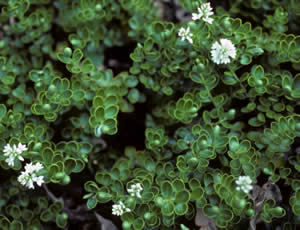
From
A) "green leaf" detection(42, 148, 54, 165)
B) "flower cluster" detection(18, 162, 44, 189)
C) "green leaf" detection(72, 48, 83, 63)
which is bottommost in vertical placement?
"green leaf" detection(42, 148, 54, 165)

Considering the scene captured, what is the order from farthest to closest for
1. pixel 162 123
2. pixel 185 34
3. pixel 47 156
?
1. pixel 162 123
2. pixel 185 34
3. pixel 47 156

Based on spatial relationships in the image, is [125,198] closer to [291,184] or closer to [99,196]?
[99,196]

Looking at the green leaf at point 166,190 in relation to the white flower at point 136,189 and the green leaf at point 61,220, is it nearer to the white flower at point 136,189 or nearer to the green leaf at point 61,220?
the white flower at point 136,189

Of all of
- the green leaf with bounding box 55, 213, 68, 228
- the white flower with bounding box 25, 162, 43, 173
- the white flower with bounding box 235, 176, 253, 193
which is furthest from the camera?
the green leaf with bounding box 55, 213, 68, 228

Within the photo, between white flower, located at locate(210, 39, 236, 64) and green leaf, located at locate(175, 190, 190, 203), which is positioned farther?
white flower, located at locate(210, 39, 236, 64)

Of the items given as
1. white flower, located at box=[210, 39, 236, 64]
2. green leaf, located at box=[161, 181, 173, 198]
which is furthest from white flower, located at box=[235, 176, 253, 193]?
white flower, located at box=[210, 39, 236, 64]

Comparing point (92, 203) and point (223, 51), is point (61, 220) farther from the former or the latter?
point (223, 51)

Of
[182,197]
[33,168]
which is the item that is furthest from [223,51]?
[33,168]

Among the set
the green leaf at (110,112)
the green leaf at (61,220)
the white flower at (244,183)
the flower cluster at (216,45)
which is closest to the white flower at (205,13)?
the flower cluster at (216,45)

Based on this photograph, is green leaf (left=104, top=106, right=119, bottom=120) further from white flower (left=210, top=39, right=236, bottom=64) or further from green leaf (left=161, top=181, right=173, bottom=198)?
white flower (left=210, top=39, right=236, bottom=64)
